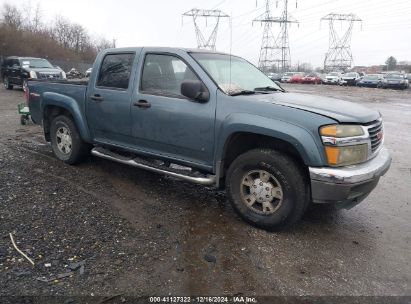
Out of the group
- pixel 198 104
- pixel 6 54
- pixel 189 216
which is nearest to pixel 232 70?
pixel 198 104

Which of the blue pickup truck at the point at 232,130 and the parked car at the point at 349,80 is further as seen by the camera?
the parked car at the point at 349,80

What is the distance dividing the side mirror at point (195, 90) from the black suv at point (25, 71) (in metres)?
16.3

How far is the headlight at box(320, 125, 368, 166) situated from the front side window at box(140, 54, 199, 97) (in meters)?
1.63

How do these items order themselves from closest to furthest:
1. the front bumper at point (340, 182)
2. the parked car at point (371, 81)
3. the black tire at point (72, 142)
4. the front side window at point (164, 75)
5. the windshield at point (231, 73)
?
the front bumper at point (340, 182)
the windshield at point (231, 73)
the front side window at point (164, 75)
the black tire at point (72, 142)
the parked car at point (371, 81)

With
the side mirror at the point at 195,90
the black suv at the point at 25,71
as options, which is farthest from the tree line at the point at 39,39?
the side mirror at the point at 195,90

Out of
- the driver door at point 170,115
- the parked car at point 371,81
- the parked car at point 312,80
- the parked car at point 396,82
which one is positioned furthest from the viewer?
the parked car at point 312,80

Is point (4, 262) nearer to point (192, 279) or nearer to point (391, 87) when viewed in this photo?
point (192, 279)

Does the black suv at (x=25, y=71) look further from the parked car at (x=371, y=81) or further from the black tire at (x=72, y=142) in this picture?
the parked car at (x=371, y=81)

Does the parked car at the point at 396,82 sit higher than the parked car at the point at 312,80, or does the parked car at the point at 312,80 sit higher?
the parked car at the point at 312,80

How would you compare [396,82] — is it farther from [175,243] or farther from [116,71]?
[175,243]

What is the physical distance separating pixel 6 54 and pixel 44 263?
3601 centimetres

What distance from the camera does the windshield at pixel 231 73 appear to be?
4328mm

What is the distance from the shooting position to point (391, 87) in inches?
1452

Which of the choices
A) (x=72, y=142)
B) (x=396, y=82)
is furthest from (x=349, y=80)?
(x=72, y=142)
